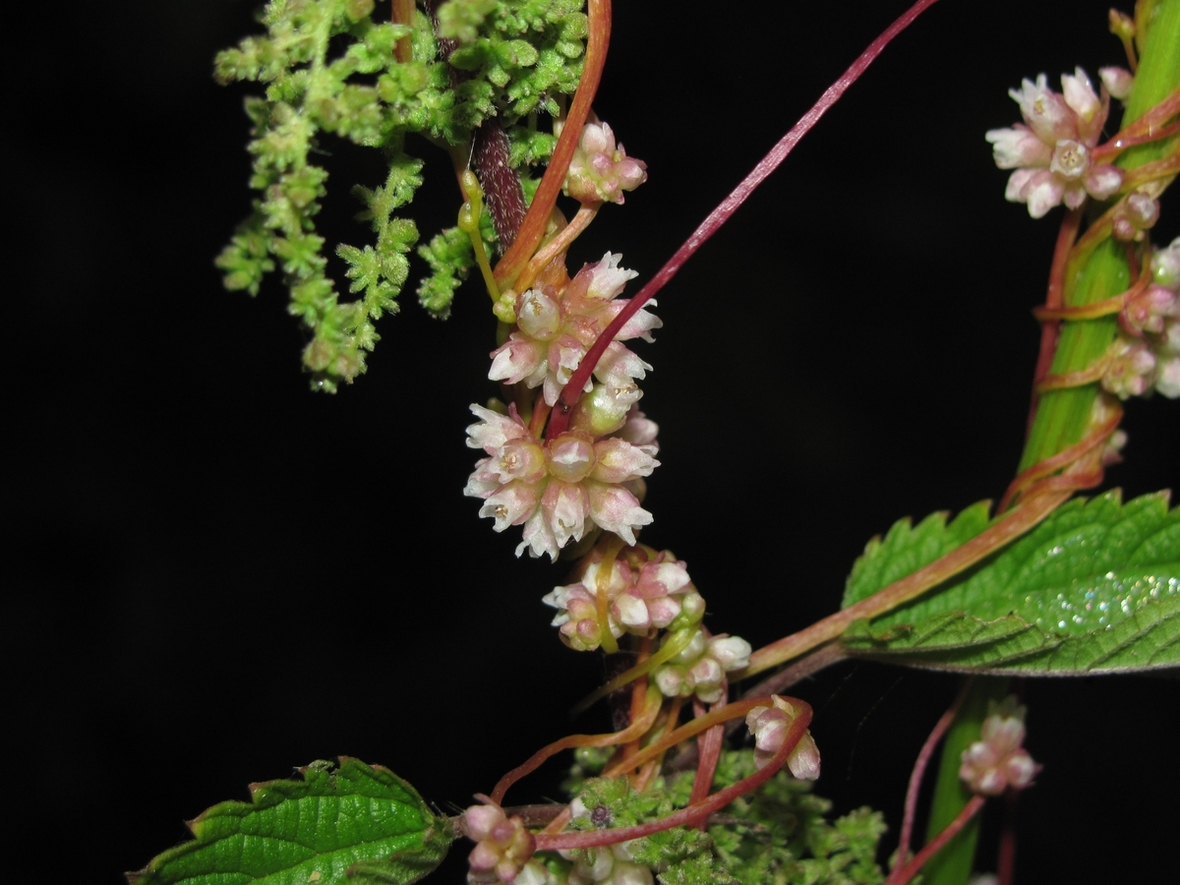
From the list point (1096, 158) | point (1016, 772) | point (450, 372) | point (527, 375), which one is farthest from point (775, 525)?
point (527, 375)

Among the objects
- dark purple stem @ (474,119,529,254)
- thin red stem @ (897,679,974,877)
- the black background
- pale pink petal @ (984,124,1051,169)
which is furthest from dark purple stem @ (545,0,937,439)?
the black background

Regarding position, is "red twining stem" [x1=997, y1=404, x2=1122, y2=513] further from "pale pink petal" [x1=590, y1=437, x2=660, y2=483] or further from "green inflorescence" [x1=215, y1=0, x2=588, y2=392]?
"green inflorescence" [x1=215, y1=0, x2=588, y2=392]

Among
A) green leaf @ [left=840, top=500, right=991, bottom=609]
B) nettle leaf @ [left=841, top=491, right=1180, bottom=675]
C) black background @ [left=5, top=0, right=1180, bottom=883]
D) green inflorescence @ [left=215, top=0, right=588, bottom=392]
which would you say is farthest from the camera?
black background @ [left=5, top=0, right=1180, bottom=883]

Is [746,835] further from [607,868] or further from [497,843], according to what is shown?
[497,843]

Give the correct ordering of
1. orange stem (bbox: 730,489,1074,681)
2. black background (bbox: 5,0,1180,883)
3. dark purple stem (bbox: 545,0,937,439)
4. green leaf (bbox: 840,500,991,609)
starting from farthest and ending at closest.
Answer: black background (bbox: 5,0,1180,883) < green leaf (bbox: 840,500,991,609) < orange stem (bbox: 730,489,1074,681) < dark purple stem (bbox: 545,0,937,439)

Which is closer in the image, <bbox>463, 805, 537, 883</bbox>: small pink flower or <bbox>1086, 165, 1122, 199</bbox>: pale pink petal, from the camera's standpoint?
<bbox>463, 805, 537, 883</bbox>: small pink flower

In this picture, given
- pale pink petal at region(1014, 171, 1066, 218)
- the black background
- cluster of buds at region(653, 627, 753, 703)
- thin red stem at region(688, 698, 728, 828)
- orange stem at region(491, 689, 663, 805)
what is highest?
the black background
